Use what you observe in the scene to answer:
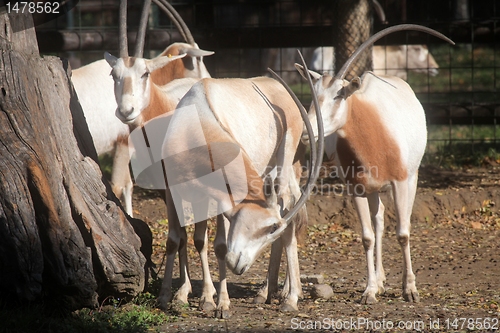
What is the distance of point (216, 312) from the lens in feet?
14.4

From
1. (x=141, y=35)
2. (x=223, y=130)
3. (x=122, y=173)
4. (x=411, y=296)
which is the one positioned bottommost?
(x=411, y=296)

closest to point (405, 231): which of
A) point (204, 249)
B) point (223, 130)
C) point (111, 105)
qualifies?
point (204, 249)

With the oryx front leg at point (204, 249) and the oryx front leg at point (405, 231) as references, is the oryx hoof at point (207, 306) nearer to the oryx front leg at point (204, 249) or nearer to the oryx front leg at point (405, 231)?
the oryx front leg at point (204, 249)

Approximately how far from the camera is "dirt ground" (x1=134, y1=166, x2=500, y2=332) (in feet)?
14.1

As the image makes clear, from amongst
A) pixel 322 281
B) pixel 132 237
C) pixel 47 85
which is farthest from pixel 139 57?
pixel 322 281

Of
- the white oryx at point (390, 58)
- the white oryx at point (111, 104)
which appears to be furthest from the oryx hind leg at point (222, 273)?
the white oryx at point (390, 58)

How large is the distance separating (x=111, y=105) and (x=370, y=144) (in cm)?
275

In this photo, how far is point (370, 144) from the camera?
16.4 feet

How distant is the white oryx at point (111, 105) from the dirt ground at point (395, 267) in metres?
0.75

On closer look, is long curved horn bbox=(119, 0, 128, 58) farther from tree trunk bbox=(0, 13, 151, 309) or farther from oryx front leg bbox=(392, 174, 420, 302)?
oryx front leg bbox=(392, 174, 420, 302)

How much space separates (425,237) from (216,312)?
10.5ft

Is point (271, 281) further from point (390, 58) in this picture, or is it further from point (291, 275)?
point (390, 58)

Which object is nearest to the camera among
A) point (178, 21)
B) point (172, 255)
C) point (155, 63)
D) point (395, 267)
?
point (172, 255)
